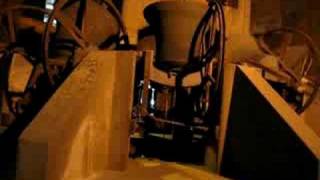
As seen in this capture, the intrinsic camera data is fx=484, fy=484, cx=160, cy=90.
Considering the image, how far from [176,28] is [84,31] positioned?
140 centimetres

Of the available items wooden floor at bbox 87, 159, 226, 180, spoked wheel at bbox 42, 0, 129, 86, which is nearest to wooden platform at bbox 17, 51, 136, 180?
wooden floor at bbox 87, 159, 226, 180

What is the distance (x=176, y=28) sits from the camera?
7.37 m

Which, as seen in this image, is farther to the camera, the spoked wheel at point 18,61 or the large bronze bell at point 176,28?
the spoked wheel at point 18,61

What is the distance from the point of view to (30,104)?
24.6ft

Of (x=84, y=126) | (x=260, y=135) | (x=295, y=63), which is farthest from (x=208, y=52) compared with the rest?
(x=295, y=63)

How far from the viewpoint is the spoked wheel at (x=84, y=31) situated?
23.0 ft

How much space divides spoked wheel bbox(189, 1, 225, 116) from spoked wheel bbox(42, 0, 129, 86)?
1.14m

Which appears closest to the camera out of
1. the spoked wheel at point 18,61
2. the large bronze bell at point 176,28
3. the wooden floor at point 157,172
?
the wooden floor at point 157,172

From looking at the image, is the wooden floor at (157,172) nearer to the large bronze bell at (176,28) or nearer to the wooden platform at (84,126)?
the wooden platform at (84,126)

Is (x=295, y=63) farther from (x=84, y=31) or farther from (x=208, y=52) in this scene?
(x=84, y=31)

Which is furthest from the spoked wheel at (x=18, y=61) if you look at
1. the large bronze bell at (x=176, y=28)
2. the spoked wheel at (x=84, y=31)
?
the large bronze bell at (x=176, y=28)

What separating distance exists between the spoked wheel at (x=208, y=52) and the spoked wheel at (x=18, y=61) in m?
2.44

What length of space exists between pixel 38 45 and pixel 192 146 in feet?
9.99

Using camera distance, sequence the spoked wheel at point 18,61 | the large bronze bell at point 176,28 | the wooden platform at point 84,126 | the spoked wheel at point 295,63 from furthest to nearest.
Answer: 1. the spoked wheel at point 295,63
2. the spoked wheel at point 18,61
3. the large bronze bell at point 176,28
4. the wooden platform at point 84,126
